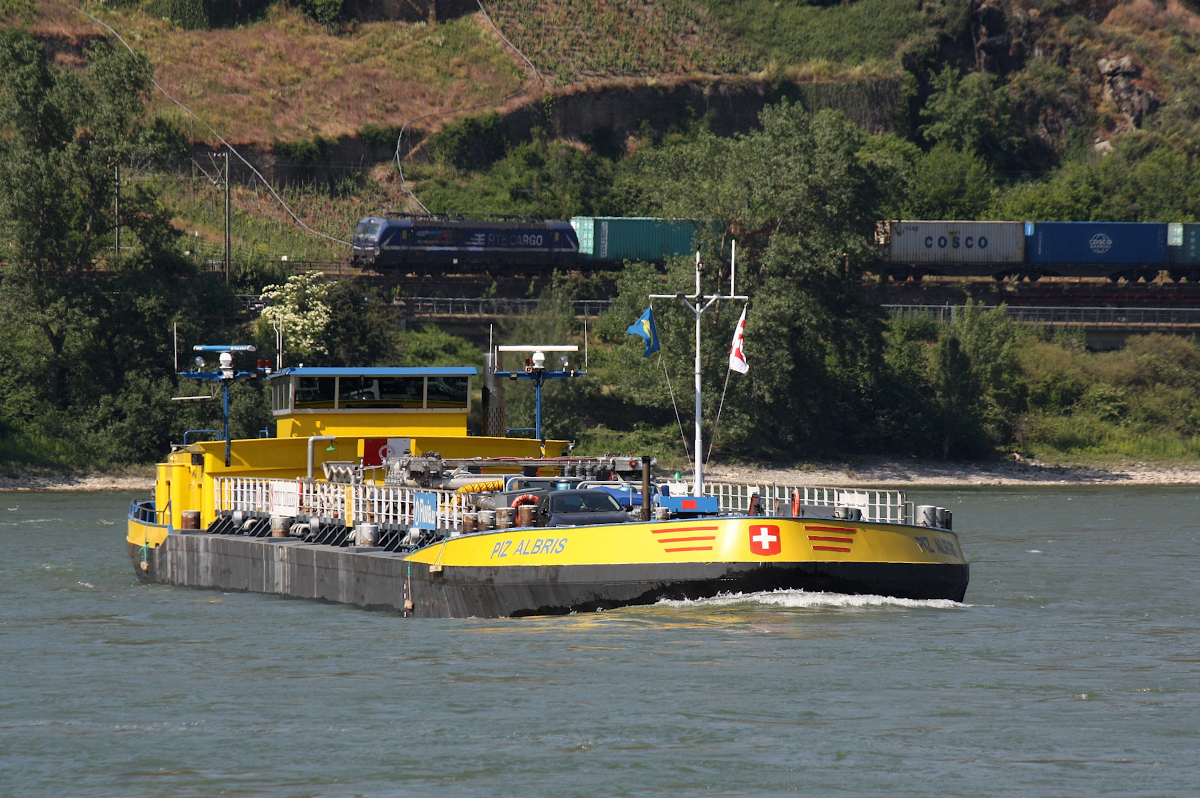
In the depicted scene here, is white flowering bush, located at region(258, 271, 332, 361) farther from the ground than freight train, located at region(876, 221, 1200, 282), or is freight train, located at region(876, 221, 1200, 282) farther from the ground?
freight train, located at region(876, 221, 1200, 282)

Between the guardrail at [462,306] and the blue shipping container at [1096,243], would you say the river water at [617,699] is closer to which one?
the guardrail at [462,306]

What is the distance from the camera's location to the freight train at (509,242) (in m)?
Answer: 89.9

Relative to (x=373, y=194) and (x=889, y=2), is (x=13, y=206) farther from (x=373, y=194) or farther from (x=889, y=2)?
(x=889, y=2)

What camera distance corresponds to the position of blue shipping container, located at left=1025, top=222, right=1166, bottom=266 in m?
97.1

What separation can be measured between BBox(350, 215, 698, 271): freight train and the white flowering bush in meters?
10.2

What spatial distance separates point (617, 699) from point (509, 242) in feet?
250

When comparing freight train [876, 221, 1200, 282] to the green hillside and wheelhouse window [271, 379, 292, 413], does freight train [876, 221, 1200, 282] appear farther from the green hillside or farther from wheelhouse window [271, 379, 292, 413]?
wheelhouse window [271, 379, 292, 413]

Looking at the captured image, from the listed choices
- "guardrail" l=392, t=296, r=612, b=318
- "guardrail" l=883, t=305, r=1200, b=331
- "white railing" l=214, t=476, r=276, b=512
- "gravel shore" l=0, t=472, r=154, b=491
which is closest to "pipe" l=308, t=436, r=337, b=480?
"white railing" l=214, t=476, r=276, b=512

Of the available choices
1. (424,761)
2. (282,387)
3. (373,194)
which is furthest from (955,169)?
(424,761)

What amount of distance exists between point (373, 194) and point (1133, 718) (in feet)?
323

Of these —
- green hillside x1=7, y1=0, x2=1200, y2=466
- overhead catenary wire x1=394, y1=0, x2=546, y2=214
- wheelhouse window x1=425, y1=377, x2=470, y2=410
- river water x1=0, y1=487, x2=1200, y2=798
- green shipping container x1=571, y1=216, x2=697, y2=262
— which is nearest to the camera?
river water x1=0, y1=487, x2=1200, y2=798

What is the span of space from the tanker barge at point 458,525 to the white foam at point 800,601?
0.51ft

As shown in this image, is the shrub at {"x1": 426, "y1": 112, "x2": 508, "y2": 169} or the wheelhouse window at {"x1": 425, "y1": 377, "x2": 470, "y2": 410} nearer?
the wheelhouse window at {"x1": 425, "y1": 377, "x2": 470, "y2": 410}

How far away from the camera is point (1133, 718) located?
57.2 feet
